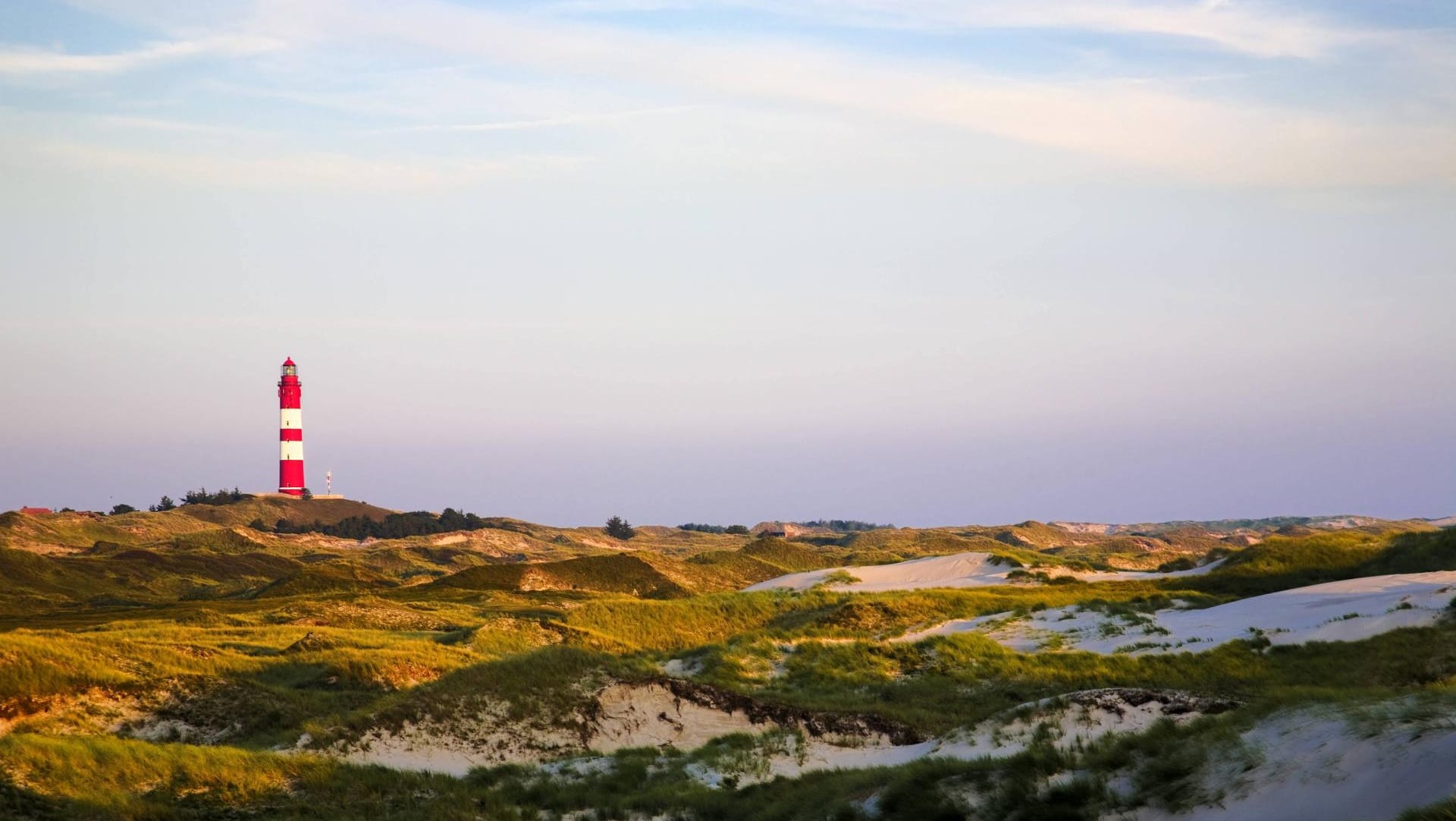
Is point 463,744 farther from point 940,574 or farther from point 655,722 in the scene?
point 940,574

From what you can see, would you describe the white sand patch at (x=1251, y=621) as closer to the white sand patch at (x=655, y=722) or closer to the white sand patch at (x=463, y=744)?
the white sand patch at (x=655, y=722)

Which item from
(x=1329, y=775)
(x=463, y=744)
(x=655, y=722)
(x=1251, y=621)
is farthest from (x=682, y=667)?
(x=1329, y=775)

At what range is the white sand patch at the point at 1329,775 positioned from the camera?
9781 millimetres

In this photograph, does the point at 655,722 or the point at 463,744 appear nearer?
the point at 463,744

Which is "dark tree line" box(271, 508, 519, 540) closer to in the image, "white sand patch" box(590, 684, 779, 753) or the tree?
the tree

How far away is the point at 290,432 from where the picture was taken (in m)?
119

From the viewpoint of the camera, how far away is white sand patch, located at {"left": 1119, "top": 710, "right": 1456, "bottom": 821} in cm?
978

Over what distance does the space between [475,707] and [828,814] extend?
1206 cm

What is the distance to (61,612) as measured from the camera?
51.7 meters

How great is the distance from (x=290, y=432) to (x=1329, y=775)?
4678 inches

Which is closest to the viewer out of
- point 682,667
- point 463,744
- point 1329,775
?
point 1329,775

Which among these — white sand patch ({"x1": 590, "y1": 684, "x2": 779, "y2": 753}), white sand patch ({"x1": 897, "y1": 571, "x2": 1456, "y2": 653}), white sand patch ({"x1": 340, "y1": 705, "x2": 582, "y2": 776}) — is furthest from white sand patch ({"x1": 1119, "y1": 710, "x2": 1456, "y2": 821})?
white sand patch ({"x1": 897, "y1": 571, "x2": 1456, "y2": 653})

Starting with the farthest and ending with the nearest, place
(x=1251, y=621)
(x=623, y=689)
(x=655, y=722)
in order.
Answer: (x=1251, y=621), (x=623, y=689), (x=655, y=722)

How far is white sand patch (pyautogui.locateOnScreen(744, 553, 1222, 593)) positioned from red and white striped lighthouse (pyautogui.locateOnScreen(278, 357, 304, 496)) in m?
72.9
